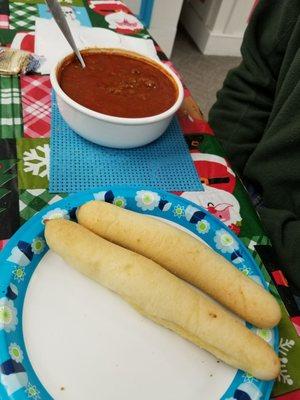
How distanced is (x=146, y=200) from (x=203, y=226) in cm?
9

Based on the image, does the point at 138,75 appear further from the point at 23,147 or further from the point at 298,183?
the point at 298,183

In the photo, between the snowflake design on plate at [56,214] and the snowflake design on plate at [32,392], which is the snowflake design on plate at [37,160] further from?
the snowflake design on plate at [32,392]

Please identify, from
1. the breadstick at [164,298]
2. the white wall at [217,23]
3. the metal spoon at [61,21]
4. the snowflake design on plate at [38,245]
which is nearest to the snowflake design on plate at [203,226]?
the breadstick at [164,298]

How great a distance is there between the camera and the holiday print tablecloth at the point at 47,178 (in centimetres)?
46

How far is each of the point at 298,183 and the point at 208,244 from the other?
28 cm

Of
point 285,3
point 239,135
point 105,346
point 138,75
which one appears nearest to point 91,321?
point 105,346

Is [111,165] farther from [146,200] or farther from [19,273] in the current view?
[19,273]

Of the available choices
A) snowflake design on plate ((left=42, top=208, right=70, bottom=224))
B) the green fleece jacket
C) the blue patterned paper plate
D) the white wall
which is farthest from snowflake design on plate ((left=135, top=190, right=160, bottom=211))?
the white wall

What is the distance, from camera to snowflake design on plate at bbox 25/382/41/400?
33 cm

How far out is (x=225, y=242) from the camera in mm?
491

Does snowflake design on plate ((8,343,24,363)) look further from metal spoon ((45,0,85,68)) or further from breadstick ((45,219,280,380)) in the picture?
metal spoon ((45,0,85,68))

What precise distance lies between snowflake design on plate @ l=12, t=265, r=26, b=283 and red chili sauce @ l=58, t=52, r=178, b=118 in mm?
265

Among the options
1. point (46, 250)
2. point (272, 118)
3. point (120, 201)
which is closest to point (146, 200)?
point (120, 201)

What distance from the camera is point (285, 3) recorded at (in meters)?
0.69
